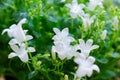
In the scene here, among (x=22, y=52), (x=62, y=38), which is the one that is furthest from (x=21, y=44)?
(x=62, y=38)

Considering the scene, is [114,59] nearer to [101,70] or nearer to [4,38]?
[101,70]

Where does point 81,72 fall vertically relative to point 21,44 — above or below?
below

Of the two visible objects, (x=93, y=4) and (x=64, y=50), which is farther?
(x=93, y=4)

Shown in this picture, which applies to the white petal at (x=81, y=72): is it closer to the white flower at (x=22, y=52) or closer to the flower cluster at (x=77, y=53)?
the flower cluster at (x=77, y=53)

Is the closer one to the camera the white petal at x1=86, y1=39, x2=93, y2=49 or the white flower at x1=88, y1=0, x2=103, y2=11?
the white petal at x1=86, y1=39, x2=93, y2=49

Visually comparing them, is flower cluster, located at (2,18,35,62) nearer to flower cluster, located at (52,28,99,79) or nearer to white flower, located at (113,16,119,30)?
flower cluster, located at (52,28,99,79)

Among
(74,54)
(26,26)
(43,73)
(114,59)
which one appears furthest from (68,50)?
(114,59)

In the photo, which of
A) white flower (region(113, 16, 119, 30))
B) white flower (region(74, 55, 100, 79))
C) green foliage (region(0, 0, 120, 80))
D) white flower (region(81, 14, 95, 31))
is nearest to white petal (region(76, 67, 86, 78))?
white flower (region(74, 55, 100, 79))

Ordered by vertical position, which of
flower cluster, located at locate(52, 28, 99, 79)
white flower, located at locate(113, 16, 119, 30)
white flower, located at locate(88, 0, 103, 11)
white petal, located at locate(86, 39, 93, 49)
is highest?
white flower, located at locate(88, 0, 103, 11)

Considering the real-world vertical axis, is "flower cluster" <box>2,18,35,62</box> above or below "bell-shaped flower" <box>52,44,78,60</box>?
above

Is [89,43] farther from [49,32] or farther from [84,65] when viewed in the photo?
[49,32]

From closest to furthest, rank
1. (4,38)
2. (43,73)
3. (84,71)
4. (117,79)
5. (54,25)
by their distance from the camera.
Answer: (84,71)
(43,73)
(54,25)
(4,38)
(117,79)
